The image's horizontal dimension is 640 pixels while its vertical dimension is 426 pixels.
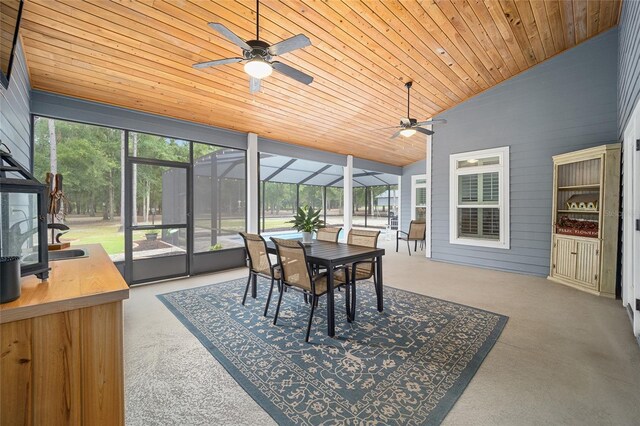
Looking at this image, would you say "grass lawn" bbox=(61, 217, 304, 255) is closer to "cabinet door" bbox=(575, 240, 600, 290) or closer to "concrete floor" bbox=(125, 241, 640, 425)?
"concrete floor" bbox=(125, 241, 640, 425)

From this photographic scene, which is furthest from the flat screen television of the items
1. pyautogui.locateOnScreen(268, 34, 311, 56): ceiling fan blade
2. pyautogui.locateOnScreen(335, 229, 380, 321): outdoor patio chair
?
pyautogui.locateOnScreen(335, 229, 380, 321): outdoor patio chair

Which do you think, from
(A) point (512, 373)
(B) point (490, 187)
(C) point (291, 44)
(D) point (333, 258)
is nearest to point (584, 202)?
(B) point (490, 187)

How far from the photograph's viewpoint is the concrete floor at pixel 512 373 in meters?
1.75

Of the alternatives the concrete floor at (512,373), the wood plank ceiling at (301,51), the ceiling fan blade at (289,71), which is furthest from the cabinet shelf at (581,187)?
the ceiling fan blade at (289,71)

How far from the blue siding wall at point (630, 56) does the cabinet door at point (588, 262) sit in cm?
161

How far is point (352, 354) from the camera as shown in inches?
95.3

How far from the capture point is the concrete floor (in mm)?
1747

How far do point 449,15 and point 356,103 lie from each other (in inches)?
77.5

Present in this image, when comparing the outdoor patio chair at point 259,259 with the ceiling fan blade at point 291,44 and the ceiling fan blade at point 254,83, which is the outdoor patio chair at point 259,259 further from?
the ceiling fan blade at point 291,44

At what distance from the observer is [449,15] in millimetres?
3406

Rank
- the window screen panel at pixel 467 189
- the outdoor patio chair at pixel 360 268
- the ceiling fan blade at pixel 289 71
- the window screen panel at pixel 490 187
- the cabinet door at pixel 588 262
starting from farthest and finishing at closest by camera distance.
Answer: the window screen panel at pixel 467 189 < the window screen panel at pixel 490 187 < the cabinet door at pixel 588 262 < the outdoor patio chair at pixel 360 268 < the ceiling fan blade at pixel 289 71

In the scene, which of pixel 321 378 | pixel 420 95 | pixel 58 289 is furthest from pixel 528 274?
pixel 58 289

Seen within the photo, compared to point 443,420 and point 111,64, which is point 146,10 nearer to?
point 111,64

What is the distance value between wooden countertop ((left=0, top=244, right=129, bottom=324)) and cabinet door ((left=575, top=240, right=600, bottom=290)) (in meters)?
5.45
